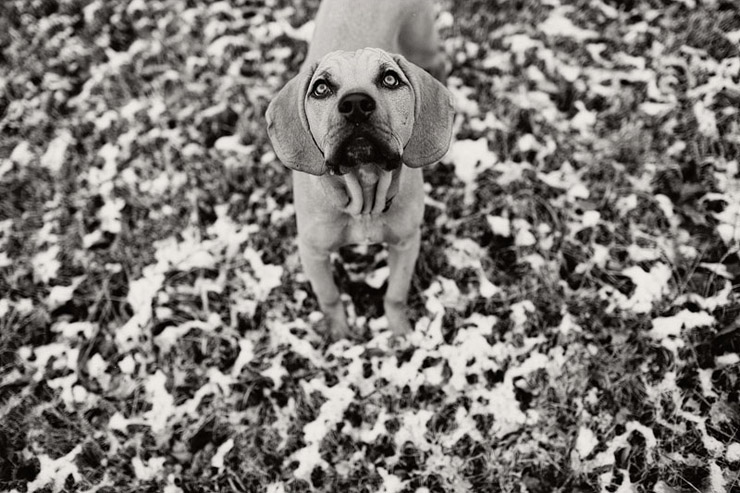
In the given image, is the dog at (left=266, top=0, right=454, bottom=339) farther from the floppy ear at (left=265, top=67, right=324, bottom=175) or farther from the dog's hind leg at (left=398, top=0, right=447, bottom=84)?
the dog's hind leg at (left=398, top=0, right=447, bottom=84)

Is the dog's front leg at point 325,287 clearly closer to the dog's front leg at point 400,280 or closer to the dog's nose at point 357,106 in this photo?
the dog's front leg at point 400,280

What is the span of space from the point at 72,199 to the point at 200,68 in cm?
153

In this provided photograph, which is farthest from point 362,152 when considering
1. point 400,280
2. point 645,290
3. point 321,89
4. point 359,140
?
point 645,290

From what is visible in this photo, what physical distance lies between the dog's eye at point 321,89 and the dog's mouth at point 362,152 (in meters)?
A: 0.26

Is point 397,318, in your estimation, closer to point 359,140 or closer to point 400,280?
point 400,280

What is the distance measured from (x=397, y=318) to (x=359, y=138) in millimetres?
1452

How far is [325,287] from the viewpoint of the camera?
2980 millimetres

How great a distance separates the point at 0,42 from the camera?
4.87m

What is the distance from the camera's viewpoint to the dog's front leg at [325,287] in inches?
111

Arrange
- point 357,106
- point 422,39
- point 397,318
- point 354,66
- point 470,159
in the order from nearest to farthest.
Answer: point 357,106 < point 354,66 < point 397,318 < point 422,39 < point 470,159

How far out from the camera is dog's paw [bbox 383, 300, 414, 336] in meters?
3.15

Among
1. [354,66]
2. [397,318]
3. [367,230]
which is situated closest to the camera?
[354,66]

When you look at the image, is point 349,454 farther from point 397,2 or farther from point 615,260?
point 397,2

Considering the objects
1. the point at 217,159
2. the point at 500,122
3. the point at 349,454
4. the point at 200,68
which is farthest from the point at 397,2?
the point at 349,454
